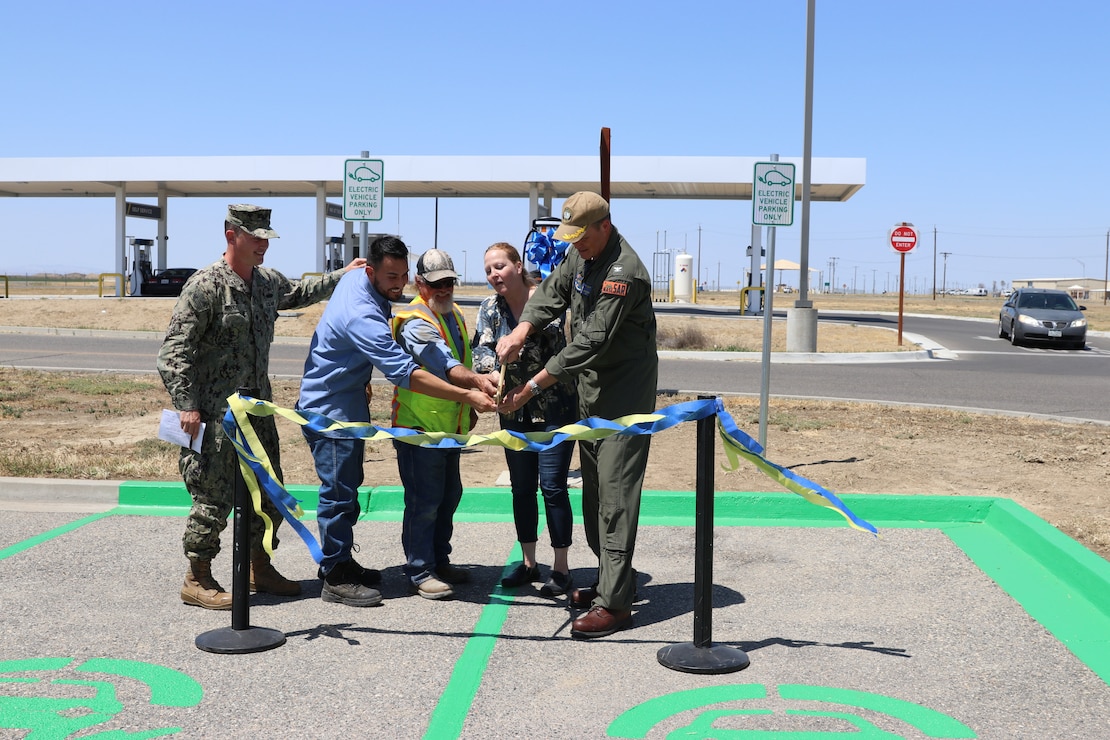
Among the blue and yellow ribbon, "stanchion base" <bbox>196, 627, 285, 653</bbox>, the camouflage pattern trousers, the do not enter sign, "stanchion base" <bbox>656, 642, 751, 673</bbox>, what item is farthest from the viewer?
the do not enter sign

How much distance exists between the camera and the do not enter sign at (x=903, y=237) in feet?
75.6

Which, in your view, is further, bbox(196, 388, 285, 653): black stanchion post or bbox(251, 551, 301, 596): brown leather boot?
bbox(251, 551, 301, 596): brown leather boot

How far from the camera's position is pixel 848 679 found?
4.02 meters

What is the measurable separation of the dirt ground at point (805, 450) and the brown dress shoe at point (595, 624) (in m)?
2.92

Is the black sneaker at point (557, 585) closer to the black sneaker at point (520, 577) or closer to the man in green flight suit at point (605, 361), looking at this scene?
the black sneaker at point (520, 577)

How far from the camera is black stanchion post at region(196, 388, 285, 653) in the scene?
436 cm

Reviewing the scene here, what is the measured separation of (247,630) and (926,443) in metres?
7.02

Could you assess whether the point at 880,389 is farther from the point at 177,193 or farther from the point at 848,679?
the point at 177,193

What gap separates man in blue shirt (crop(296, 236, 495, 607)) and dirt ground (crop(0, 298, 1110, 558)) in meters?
2.41

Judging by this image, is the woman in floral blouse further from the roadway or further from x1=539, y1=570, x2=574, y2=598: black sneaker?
the roadway

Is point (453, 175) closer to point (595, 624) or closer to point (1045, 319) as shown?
point (1045, 319)

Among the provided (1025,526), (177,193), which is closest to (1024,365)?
(1025,526)

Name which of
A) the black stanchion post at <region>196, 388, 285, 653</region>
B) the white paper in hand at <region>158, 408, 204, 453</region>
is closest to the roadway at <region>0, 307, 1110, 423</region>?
the white paper in hand at <region>158, 408, 204, 453</region>

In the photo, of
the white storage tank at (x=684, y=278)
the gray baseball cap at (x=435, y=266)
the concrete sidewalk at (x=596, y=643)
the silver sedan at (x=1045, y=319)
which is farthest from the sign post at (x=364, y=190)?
the white storage tank at (x=684, y=278)
